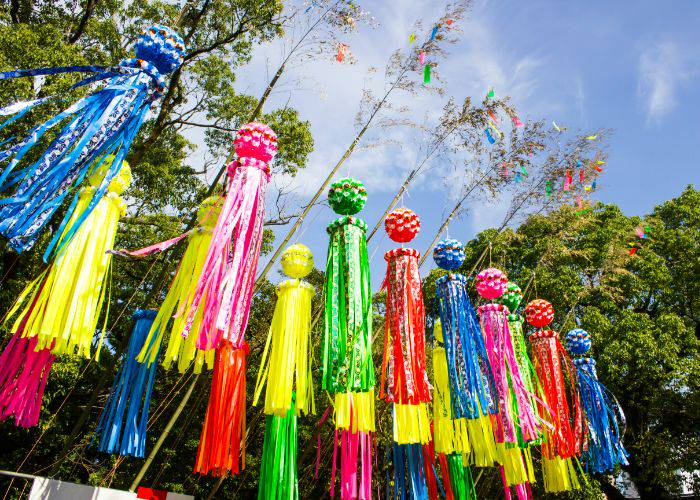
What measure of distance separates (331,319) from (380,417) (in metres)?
3.54

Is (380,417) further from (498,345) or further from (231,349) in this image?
(231,349)

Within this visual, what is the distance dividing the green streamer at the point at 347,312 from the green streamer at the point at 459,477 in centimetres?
122

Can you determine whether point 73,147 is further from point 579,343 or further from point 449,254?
point 579,343

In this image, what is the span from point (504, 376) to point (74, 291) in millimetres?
2467

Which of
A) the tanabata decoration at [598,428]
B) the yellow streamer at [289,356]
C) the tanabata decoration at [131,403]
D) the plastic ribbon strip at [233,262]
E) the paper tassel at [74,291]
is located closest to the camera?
the paper tassel at [74,291]

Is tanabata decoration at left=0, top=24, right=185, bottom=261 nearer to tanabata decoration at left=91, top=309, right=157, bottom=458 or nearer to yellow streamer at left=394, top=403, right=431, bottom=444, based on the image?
tanabata decoration at left=91, top=309, right=157, bottom=458

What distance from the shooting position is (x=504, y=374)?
126 inches

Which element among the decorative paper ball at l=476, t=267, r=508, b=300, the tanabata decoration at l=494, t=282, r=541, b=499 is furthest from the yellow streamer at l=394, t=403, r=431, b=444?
the decorative paper ball at l=476, t=267, r=508, b=300

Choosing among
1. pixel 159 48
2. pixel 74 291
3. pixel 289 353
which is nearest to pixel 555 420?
pixel 289 353

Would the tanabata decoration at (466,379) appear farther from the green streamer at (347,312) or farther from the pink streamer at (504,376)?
the green streamer at (347,312)

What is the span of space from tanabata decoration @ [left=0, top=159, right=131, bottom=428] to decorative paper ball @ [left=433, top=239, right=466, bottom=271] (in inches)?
83.2

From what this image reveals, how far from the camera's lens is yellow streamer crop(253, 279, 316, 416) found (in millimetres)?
2432

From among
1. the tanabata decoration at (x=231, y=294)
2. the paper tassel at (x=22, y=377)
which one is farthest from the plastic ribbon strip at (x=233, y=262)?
the paper tassel at (x=22, y=377)

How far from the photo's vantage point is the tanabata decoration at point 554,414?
143 inches
